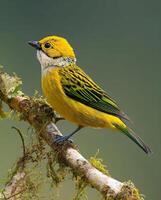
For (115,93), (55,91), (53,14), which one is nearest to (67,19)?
(53,14)

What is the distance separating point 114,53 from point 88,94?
31.5 metres

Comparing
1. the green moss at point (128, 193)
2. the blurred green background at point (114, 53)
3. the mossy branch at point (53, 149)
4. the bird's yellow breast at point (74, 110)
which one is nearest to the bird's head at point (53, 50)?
the bird's yellow breast at point (74, 110)

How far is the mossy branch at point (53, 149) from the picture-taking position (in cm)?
655

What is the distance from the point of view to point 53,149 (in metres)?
7.25

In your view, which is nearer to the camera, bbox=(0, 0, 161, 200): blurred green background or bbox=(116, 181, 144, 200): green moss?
bbox=(116, 181, 144, 200): green moss

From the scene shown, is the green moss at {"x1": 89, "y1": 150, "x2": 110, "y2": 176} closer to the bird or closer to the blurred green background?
the bird

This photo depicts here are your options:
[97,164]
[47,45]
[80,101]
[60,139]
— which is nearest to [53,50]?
[47,45]

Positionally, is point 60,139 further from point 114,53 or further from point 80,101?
point 114,53

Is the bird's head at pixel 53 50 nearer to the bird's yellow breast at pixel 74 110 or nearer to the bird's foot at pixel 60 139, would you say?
the bird's yellow breast at pixel 74 110

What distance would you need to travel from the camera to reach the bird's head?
867cm

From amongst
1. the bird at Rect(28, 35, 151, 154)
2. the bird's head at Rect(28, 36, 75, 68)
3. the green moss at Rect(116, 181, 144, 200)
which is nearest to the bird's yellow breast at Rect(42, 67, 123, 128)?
the bird at Rect(28, 35, 151, 154)

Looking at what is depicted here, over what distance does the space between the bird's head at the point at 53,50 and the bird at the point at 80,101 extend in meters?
0.01

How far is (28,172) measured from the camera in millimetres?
7184

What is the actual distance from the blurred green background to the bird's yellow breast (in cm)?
1492
